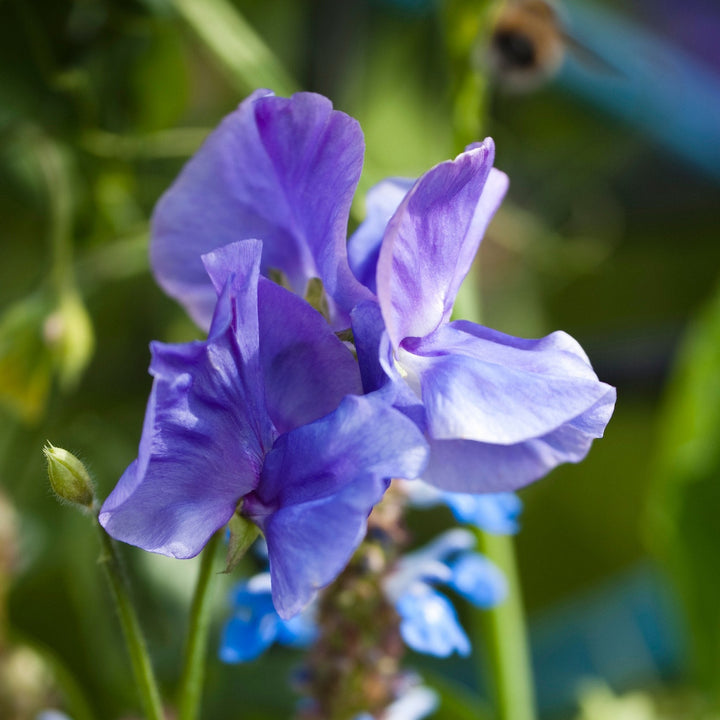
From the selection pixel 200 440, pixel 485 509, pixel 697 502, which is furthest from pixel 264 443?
pixel 697 502

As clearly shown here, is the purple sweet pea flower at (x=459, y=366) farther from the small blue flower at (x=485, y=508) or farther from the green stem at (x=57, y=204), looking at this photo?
the green stem at (x=57, y=204)

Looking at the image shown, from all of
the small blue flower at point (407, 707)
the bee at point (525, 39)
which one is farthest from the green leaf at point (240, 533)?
the bee at point (525, 39)

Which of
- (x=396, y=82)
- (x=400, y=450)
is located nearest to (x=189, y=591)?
(x=400, y=450)

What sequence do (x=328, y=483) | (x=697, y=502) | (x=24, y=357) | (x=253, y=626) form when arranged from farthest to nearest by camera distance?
(x=697, y=502) → (x=24, y=357) → (x=253, y=626) → (x=328, y=483)

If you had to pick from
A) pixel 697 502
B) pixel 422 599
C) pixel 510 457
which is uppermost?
pixel 510 457

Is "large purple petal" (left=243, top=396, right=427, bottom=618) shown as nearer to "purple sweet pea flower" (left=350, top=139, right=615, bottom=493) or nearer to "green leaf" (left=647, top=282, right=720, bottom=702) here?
"purple sweet pea flower" (left=350, top=139, right=615, bottom=493)

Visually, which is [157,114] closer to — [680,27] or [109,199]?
[109,199]

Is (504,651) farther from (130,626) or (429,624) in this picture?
(130,626)

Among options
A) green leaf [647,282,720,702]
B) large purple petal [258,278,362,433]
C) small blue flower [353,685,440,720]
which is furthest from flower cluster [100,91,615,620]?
green leaf [647,282,720,702]
